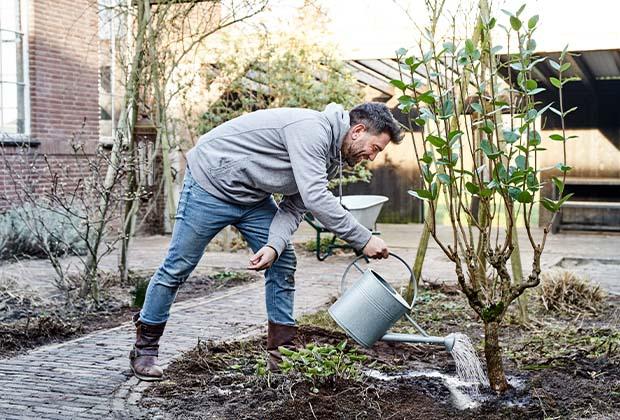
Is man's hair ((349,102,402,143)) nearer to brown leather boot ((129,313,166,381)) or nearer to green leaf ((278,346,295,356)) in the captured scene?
green leaf ((278,346,295,356))

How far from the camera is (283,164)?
4395 millimetres

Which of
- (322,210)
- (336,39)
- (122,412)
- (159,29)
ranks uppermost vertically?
(336,39)

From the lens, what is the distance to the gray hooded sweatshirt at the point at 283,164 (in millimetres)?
4223

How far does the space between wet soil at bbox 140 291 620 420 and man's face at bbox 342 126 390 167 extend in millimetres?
1097

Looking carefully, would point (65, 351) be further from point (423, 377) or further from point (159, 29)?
point (159, 29)

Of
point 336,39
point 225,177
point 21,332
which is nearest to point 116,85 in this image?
point 336,39

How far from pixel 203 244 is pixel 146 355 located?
662 millimetres

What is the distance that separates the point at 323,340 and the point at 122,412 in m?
1.69

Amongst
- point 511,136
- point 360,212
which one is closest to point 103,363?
point 511,136

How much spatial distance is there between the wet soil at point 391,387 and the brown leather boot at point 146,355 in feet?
0.31

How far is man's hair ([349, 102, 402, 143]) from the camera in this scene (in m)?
4.27

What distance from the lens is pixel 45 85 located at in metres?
12.1

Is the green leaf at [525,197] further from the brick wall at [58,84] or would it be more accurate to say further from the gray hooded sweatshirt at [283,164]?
the brick wall at [58,84]

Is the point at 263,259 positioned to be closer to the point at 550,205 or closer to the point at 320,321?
the point at 550,205
